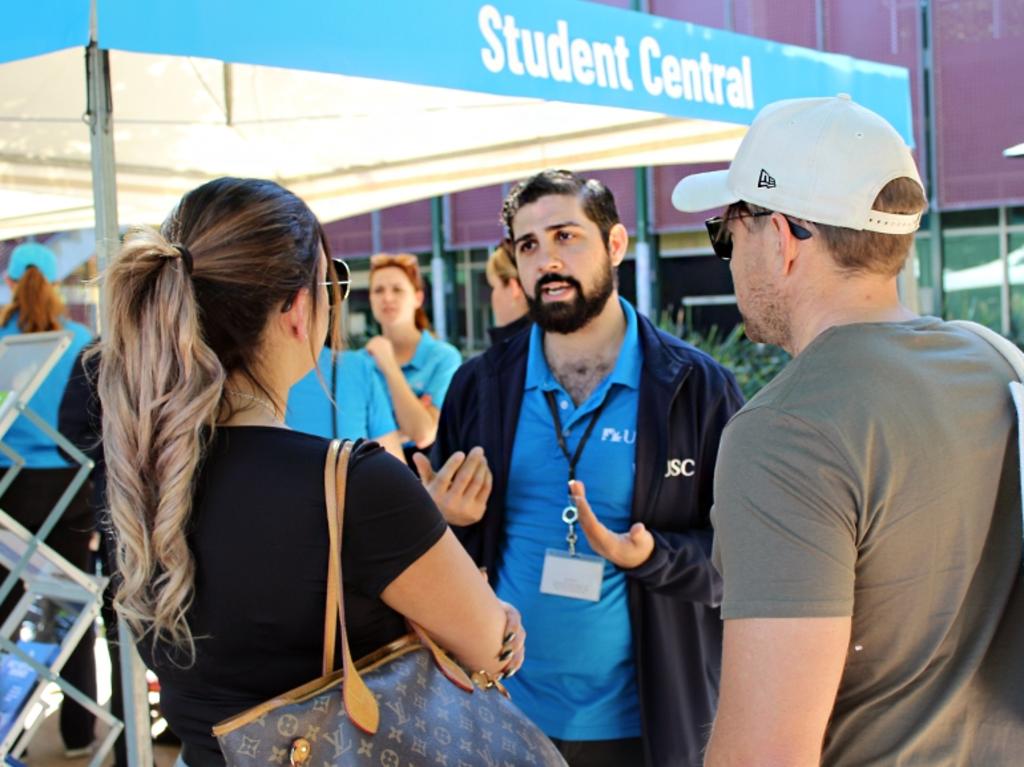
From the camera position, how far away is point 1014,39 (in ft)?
32.0

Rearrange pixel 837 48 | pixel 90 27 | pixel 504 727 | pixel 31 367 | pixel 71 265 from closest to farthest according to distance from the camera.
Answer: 1. pixel 504 727
2. pixel 90 27
3. pixel 31 367
4. pixel 71 265
5. pixel 837 48

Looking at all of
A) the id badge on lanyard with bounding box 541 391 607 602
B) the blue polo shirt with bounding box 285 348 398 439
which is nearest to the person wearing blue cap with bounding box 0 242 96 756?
the blue polo shirt with bounding box 285 348 398 439

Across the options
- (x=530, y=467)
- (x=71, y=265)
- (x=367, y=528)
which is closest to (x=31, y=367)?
(x=530, y=467)

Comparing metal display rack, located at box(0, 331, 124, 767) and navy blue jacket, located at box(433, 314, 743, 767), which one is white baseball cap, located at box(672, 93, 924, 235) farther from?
metal display rack, located at box(0, 331, 124, 767)

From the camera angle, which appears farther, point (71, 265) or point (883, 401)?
point (71, 265)

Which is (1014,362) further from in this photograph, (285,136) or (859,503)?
(285,136)

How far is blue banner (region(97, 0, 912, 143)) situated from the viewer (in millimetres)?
2211

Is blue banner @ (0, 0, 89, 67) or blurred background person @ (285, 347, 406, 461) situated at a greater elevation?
blue banner @ (0, 0, 89, 67)

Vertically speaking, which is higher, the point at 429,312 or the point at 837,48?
the point at 837,48

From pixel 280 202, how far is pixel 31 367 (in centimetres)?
163

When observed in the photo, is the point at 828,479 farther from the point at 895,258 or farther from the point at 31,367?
the point at 31,367

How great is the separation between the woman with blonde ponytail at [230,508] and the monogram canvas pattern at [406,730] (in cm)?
6

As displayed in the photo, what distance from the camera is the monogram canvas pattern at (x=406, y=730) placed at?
3.92ft

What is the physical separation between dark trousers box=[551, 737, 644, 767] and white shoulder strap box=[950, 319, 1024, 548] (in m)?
1.27
